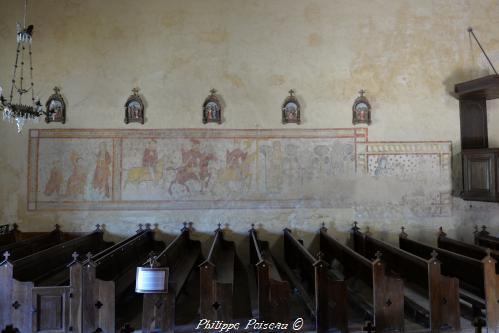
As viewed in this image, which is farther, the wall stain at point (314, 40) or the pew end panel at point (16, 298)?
the wall stain at point (314, 40)

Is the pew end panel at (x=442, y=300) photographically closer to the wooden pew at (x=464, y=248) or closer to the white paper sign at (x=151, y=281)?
the wooden pew at (x=464, y=248)

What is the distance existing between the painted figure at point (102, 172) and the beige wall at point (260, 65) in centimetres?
50

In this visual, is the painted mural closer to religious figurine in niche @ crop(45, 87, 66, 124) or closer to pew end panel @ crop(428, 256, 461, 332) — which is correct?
religious figurine in niche @ crop(45, 87, 66, 124)

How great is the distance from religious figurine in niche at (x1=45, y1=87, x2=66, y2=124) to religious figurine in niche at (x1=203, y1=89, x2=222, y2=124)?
293cm

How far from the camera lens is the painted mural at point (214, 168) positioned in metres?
7.50

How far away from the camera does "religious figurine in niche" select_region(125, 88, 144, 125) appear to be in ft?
24.9

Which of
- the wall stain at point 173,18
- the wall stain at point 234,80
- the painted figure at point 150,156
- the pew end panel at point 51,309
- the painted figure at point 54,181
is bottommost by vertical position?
the pew end panel at point 51,309

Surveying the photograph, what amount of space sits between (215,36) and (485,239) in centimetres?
678

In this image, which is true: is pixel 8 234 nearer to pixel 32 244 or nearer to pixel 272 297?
pixel 32 244

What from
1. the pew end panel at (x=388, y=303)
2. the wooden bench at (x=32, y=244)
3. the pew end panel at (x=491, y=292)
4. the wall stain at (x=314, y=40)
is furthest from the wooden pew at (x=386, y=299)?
the wooden bench at (x=32, y=244)

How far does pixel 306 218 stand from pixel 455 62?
474 centimetres

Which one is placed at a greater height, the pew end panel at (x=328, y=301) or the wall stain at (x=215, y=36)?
the wall stain at (x=215, y=36)

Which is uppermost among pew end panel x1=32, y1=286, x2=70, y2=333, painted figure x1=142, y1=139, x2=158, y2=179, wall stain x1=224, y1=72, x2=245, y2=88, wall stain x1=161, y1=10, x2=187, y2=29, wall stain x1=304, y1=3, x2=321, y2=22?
wall stain x1=304, y1=3, x2=321, y2=22

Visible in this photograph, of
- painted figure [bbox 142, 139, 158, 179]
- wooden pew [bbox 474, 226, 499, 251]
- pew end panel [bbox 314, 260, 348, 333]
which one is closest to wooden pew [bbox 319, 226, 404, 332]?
pew end panel [bbox 314, 260, 348, 333]
